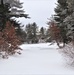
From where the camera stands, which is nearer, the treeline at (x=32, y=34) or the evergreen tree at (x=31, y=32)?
the treeline at (x=32, y=34)

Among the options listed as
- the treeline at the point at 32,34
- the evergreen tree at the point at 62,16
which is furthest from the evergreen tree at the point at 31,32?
the evergreen tree at the point at 62,16

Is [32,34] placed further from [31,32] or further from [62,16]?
[62,16]

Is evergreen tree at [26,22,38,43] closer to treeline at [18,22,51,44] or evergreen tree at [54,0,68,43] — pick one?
treeline at [18,22,51,44]

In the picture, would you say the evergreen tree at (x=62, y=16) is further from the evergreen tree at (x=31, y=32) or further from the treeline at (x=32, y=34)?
the evergreen tree at (x=31, y=32)

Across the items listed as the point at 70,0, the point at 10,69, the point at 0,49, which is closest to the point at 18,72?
the point at 10,69

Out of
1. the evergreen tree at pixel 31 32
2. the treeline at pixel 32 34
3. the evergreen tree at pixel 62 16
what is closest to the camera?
the evergreen tree at pixel 62 16

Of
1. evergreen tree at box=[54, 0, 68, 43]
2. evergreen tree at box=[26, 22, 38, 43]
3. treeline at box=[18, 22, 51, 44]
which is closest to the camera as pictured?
evergreen tree at box=[54, 0, 68, 43]

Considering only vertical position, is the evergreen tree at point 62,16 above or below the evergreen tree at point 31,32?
above

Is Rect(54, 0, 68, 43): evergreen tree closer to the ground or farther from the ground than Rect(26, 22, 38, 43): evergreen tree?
farther from the ground

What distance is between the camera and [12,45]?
21234 millimetres

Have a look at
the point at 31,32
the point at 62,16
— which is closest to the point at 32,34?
the point at 31,32

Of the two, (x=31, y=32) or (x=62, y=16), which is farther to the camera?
(x=31, y=32)

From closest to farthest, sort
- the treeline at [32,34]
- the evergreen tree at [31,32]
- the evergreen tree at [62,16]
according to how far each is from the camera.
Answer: the evergreen tree at [62,16] < the treeline at [32,34] < the evergreen tree at [31,32]

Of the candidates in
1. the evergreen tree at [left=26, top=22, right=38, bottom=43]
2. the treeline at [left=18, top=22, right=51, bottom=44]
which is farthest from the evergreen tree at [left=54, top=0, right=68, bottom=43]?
the evergreen tree at [left=26, top=22, right=38, bottom=43]
